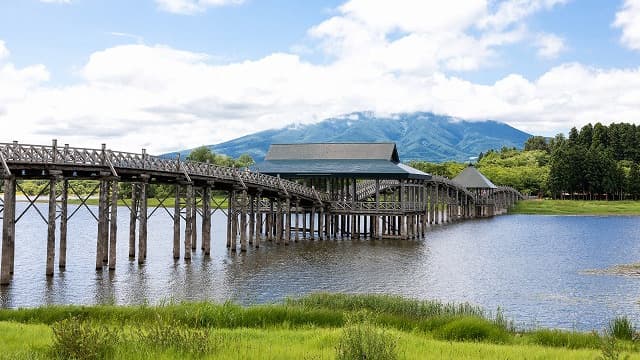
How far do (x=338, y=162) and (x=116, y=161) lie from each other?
36.2 metres

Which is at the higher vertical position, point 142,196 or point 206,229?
point 142,196

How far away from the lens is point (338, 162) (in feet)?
245

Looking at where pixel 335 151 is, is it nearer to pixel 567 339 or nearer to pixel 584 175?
pixel 567 339

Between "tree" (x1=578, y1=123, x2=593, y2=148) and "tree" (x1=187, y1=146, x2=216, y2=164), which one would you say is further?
"tree" (x1=578, y1=123, x2=593, y2=148)

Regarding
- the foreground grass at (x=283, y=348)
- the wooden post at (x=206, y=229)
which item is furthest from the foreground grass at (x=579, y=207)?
the foreground grass at (x=283, y=348)

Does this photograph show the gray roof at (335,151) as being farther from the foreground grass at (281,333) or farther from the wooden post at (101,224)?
the foreground grass at (281,333)

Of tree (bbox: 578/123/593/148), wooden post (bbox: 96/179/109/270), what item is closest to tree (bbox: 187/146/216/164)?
wooden post (bbox: 96/179/109/270)

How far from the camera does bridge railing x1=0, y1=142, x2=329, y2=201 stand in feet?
120

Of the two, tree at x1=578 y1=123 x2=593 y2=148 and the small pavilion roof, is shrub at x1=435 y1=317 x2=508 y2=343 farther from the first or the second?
tree at x1=578 y1=123 x2=593 y2=148

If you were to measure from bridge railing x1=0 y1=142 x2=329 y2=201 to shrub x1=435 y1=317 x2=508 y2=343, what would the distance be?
2648 centimetres

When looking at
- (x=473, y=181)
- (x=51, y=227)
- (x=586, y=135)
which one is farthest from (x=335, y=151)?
(x=586, y=135)

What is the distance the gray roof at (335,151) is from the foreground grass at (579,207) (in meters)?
62.9

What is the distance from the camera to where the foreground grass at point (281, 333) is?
49.0 ft

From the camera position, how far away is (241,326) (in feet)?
72.9
